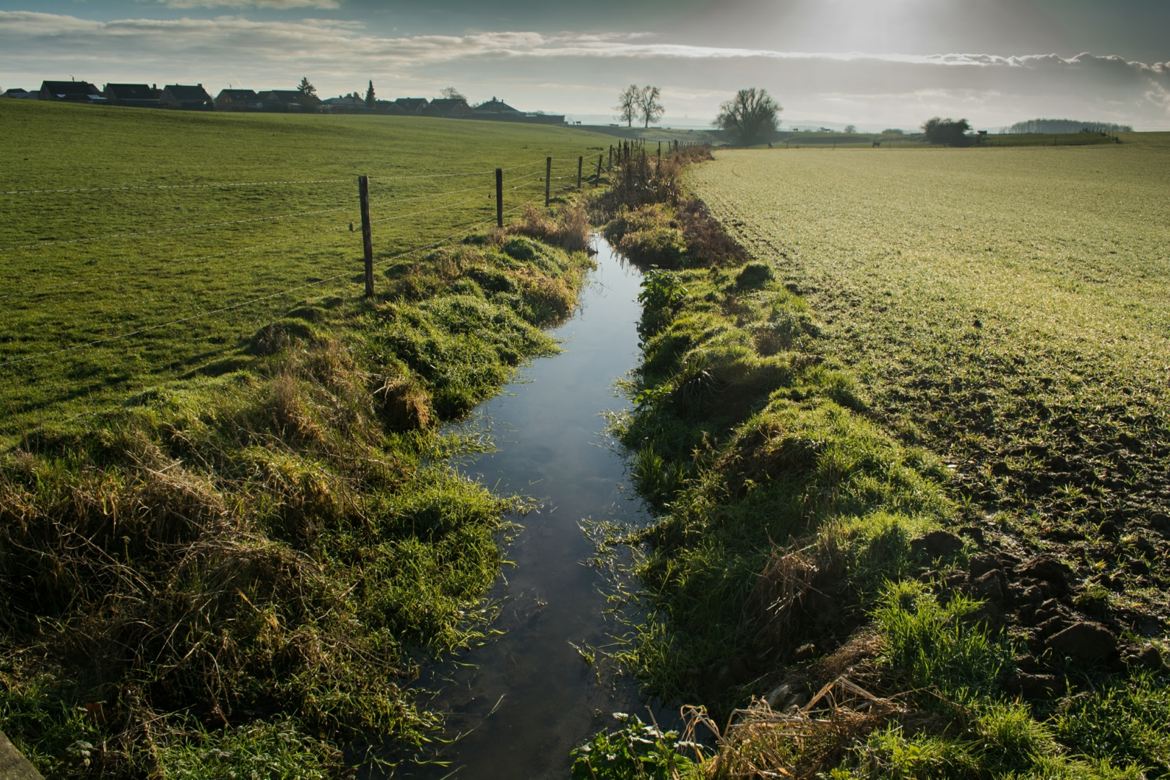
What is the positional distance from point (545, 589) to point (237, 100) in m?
128

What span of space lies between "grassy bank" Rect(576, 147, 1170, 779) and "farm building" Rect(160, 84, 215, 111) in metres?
110

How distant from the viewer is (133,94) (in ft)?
304

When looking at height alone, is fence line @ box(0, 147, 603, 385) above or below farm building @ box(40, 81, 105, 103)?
below

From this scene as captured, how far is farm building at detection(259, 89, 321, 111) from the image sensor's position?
337 feet

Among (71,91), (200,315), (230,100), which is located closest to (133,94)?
(71,91)

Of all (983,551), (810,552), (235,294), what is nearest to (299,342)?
(235,294)

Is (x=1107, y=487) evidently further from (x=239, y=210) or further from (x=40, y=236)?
(x=239, y=210)

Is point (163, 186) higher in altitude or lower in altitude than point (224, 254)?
higher

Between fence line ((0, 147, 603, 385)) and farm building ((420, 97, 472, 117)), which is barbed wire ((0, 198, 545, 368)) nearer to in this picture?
fence line ((0, 147, 603, 385))

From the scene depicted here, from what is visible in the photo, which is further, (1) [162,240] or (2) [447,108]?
(2) [447,108]

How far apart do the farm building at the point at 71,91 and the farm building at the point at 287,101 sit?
21.4 m

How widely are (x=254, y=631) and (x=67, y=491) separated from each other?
80.2 inches

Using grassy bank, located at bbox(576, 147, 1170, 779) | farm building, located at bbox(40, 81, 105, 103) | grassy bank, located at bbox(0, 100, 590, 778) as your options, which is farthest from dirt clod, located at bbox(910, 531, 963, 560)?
farm building, located at bbox(40, 81, 105, 103)

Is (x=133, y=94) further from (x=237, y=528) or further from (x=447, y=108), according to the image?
Result: (x=237, y=528)
